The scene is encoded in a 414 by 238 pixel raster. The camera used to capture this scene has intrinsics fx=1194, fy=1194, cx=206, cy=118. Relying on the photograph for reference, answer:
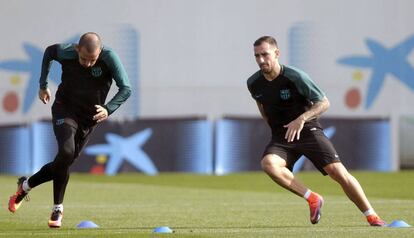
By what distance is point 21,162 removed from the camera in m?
27.4

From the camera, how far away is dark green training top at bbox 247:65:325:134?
1245cm

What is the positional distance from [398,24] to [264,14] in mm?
3406

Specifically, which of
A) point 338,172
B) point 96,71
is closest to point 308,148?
point 338,172

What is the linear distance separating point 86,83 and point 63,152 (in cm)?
81

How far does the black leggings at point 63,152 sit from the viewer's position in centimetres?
1274

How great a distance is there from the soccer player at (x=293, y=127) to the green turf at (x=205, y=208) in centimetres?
37

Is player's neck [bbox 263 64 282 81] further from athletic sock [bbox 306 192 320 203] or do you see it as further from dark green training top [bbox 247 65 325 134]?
athletic sock [bbox 306 192 320 203]

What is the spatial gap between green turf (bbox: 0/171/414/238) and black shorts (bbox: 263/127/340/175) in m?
0.72

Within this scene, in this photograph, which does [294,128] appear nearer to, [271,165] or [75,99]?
[271,165]

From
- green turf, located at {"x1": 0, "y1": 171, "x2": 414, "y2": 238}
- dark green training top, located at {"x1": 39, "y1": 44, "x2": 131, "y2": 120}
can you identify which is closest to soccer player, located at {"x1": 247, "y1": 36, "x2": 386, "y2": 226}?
green turf, located at {"x1": 0, "y1": 171, "x2": 414, "y2": 238}

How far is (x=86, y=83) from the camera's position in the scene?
1295 centimetres

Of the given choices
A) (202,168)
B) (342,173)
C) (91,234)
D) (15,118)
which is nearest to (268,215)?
(342,173)

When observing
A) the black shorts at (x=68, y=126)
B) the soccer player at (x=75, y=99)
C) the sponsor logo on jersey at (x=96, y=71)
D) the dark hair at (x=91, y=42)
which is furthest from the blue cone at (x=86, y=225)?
the dark hair at (x=91, y=42)

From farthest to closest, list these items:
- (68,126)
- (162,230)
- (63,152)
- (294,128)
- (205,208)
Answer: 1. (205,208)
2. (68,126)
3. (63,152)
4. (294,128)
5. (162,230)
